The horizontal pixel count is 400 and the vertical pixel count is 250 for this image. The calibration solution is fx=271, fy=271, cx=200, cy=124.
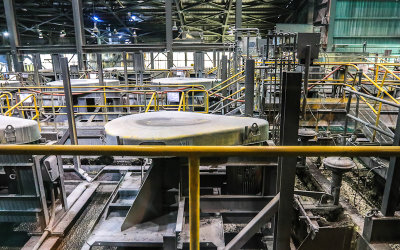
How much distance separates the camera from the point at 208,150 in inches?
63.9

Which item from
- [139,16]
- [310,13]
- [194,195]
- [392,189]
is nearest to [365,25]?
[310,13]

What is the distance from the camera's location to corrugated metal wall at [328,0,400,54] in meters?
19.9

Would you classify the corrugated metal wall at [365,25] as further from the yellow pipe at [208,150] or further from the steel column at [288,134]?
the yellow pipe at [208,150]

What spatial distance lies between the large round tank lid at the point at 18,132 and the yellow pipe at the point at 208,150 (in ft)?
7.33

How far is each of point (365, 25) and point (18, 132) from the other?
23.6m

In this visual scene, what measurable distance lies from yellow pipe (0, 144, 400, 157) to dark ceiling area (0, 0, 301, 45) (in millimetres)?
19140

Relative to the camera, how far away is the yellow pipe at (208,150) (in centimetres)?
160

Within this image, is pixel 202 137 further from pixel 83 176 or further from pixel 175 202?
pixel 83 176

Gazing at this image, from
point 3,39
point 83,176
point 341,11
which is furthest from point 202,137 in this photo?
point 3,39

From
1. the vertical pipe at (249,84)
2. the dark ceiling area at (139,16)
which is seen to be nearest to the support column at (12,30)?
the dark ceiling area at (139,16)

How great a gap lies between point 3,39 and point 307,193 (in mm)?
34849

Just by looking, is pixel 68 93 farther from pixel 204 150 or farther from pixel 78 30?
pixel 78 30

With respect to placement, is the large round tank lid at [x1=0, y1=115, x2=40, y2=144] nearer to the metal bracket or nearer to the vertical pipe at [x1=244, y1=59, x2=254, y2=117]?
the metal bracket

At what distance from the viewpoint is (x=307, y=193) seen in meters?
3.91
